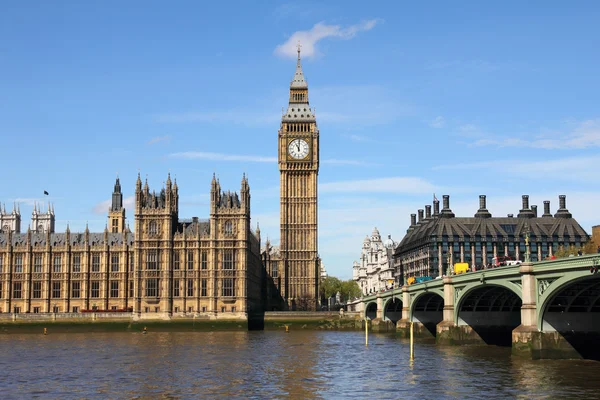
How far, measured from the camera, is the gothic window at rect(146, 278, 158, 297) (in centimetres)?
13562

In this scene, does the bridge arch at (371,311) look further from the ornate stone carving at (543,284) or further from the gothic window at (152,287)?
the ornate stone carving at (543,284)

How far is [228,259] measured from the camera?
13662 centimetres

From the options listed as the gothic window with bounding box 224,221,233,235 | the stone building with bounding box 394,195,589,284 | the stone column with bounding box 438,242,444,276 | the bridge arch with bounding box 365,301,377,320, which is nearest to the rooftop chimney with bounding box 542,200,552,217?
the stone building with bounding box 394,195,589,284

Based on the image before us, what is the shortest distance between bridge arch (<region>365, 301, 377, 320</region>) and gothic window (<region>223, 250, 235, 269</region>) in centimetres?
2783

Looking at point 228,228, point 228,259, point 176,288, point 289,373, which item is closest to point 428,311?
point 228,259

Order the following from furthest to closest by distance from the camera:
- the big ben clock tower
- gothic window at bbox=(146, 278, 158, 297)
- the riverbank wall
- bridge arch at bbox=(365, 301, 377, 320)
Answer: the big ben clock tower
bridge arch at bbox=(365, 301, 377, 320)
gothic window at bbox=(146, 278, 158, 297)
the riverbank wall

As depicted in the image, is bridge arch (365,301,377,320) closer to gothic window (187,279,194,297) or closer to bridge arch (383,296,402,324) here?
bridge arch (383,296,402,324)

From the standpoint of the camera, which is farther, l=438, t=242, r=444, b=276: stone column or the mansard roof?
the mansard roof

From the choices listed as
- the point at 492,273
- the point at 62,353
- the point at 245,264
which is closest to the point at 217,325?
the point at 245,264

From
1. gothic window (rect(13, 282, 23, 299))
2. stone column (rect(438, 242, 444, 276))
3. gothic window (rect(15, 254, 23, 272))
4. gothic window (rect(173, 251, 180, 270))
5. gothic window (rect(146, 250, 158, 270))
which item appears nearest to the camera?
gothic window (rect(146, 250, 158, 270))

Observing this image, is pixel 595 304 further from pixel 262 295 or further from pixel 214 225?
pixel 262 295

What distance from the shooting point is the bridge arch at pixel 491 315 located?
8512 cm

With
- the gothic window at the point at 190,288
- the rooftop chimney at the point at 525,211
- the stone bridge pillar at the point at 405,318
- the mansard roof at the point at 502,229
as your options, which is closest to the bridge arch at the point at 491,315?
the stone bridge pillar at the point at 405,318

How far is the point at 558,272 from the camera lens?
59.7 meters
